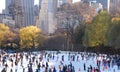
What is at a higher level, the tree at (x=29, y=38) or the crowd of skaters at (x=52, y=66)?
the crowd of skaters at (x=52, y=66)

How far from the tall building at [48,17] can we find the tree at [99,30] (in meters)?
73.0

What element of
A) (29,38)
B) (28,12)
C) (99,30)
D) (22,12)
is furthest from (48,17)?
(99,30)

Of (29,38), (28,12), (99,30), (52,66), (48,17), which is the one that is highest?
(28,12)

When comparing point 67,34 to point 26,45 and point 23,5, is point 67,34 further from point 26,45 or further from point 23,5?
point 23,5

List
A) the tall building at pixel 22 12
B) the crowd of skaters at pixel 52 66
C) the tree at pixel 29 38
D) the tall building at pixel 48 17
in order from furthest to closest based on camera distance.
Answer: the tall building at pixel 22 12
the tall building at pixel 48 17
the tree at pixel 29 38
the crowd of skaters at pixel 52 66

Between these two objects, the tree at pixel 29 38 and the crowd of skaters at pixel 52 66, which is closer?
the crowd of skaters at pixel 52 66

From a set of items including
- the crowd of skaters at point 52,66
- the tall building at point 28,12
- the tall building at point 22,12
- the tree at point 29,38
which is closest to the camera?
the crowd of skaters at point 52,66

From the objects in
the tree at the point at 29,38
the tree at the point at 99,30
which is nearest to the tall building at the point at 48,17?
the tree at the point at 29,38

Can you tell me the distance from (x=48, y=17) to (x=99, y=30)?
90812mm

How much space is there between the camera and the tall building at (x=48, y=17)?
498 feet

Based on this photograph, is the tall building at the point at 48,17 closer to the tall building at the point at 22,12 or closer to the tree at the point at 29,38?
the tall building at the point at 22,12

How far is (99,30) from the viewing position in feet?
238

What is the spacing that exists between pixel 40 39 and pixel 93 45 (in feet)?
81.2

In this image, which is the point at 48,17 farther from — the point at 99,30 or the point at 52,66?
the point at 52,66
